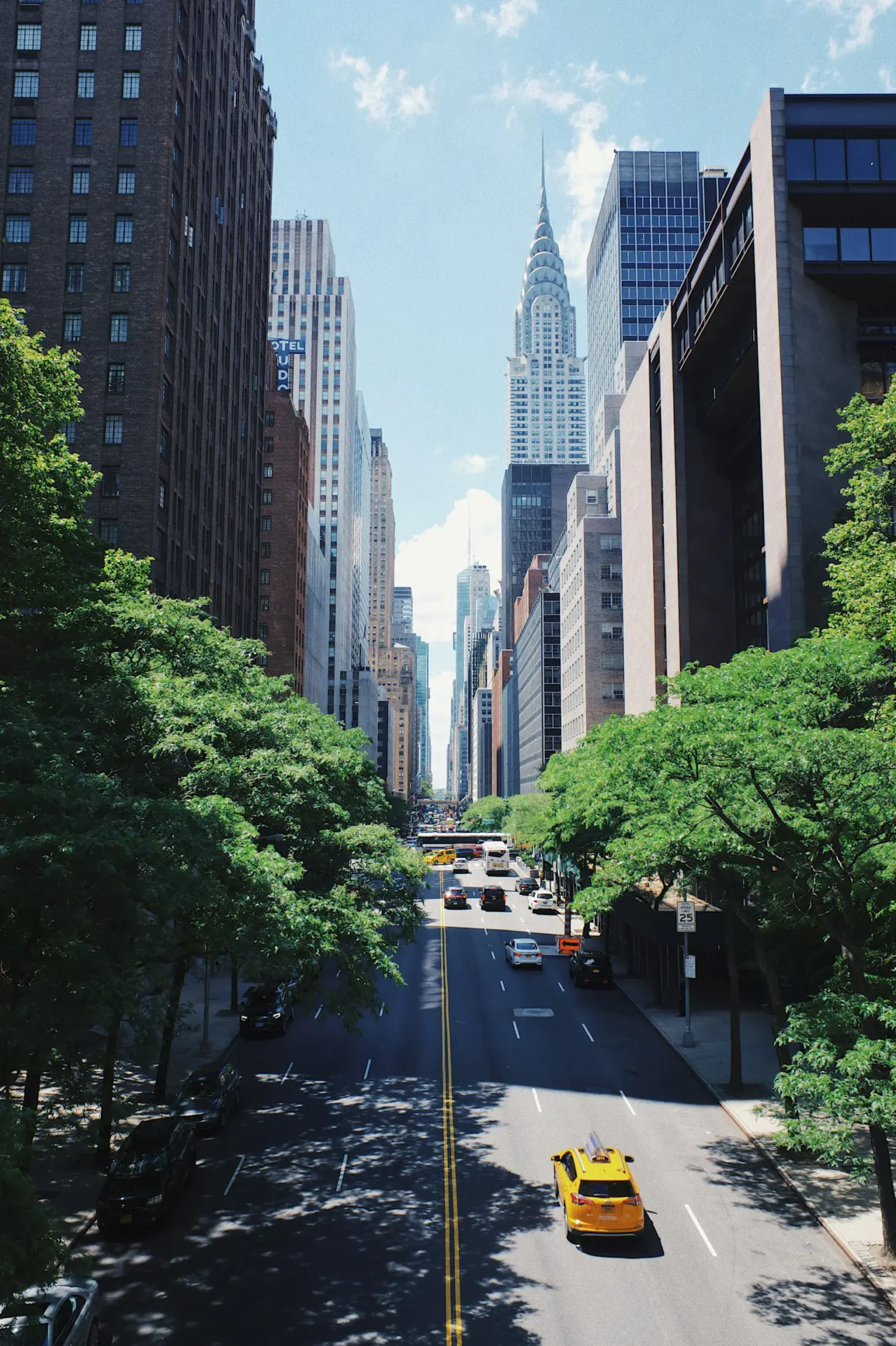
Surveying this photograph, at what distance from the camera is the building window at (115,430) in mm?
48812

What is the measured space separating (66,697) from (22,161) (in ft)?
145

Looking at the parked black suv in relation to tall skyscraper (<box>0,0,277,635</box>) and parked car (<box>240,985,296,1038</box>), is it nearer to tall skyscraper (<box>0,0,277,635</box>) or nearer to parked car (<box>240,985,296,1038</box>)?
parked car (<box>240,985,296,1038</box>)

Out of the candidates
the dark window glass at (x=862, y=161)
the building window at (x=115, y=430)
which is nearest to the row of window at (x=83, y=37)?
the building window at (x=115, y=430)

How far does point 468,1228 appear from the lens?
18.3 m

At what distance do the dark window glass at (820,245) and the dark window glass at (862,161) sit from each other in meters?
2.43

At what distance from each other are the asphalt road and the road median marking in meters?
0.05

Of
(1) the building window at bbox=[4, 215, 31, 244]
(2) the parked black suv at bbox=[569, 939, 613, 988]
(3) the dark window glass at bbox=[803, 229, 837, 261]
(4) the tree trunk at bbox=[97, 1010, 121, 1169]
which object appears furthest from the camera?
(1) the building window at bbox=[4, 215, 31, 244]

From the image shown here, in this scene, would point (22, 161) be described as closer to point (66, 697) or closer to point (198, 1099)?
point (66, 697)

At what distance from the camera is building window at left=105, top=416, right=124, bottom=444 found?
48812 mm

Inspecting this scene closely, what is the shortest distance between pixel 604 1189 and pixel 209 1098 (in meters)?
11.0

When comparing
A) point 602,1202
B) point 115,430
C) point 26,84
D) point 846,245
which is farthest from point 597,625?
point 602,1202

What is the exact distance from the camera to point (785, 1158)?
886 inches

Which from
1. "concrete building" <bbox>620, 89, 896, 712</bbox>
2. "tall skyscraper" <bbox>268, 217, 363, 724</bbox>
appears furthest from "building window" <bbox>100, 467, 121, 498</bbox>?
"tall skyscraper" <bbox>268, 217, 363, 724</bbox>

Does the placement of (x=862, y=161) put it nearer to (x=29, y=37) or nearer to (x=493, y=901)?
(x=29, y=37)
